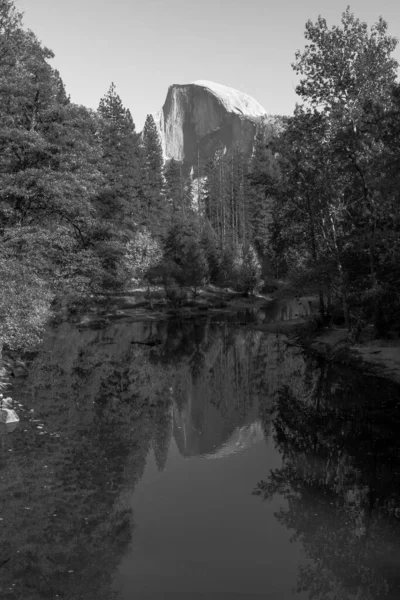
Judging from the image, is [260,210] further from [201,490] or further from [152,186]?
[201,490]

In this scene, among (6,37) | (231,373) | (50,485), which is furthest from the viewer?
(231,373)

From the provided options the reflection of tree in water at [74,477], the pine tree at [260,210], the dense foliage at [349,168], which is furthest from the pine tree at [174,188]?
the reflection of tree in water at [74,477]

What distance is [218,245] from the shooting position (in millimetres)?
86250

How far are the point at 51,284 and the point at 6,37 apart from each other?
41.3 ft

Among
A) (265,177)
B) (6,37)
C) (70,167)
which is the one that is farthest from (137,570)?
(265,177)

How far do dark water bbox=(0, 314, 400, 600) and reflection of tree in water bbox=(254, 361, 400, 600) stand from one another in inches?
1.7

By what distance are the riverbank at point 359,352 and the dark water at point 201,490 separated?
1785 millimetres

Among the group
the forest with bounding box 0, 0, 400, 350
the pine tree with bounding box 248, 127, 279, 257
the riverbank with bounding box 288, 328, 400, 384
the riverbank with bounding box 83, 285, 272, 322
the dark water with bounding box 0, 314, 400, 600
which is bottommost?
the dark water with bounding box 0, 314, 400, 600

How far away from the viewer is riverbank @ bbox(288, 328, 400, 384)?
87.8 ft

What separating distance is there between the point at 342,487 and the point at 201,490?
378 centimetres

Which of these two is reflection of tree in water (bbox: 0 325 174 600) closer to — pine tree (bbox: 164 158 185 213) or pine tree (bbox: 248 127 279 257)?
pine tree (bbox: 248 127 279 257)

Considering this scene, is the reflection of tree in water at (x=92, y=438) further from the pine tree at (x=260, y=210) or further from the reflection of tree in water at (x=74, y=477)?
the pine tree at (x=260, y=210)

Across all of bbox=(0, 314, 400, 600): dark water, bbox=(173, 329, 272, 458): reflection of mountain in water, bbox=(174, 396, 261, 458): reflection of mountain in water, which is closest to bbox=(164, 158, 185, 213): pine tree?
bbox=(173, 329, 272, 458): reflection of mountain in water

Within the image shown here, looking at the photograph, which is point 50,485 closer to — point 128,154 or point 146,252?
point 146,252
